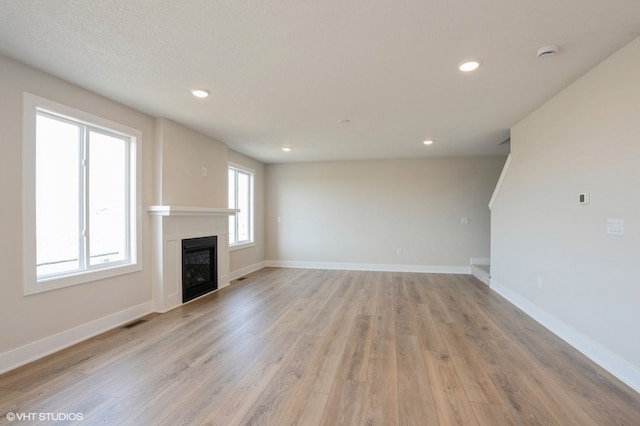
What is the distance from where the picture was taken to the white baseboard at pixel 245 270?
580cm

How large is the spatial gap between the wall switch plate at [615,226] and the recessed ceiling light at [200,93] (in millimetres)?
3781

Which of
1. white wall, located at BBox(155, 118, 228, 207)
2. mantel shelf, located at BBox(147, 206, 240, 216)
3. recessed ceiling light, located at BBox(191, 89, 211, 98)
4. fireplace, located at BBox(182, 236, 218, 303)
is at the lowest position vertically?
fireplace, located at BBox(182, 236, 218, 303)

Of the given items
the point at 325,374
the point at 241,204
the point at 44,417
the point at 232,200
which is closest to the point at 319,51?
the point at 325,374

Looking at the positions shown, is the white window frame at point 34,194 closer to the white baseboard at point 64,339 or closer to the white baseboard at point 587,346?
the white baseboard at point 64,339

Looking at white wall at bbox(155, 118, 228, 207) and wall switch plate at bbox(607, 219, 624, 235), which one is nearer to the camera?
wall switch plate at bbox(607, 219, 624, 235)

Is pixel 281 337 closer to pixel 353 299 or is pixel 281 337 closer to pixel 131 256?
pixel 353 299

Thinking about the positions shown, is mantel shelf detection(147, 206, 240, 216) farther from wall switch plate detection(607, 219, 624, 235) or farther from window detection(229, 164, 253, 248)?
wall switch plate detection(607, 219, 624, 235)

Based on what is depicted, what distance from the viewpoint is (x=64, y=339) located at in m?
2.77

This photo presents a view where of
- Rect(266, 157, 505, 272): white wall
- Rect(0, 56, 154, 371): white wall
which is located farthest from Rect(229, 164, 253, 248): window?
Rect(0, 56, 154, 371): white wall

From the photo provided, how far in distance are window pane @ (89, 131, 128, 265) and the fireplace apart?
85cm

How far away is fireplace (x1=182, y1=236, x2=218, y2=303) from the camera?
4234 millimetres

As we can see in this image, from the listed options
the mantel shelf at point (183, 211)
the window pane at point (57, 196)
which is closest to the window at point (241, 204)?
the mantel shelf at point (183, 211)

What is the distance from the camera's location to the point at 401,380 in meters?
2.21

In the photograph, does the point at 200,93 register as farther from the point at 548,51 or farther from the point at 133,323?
the point at 548,51
